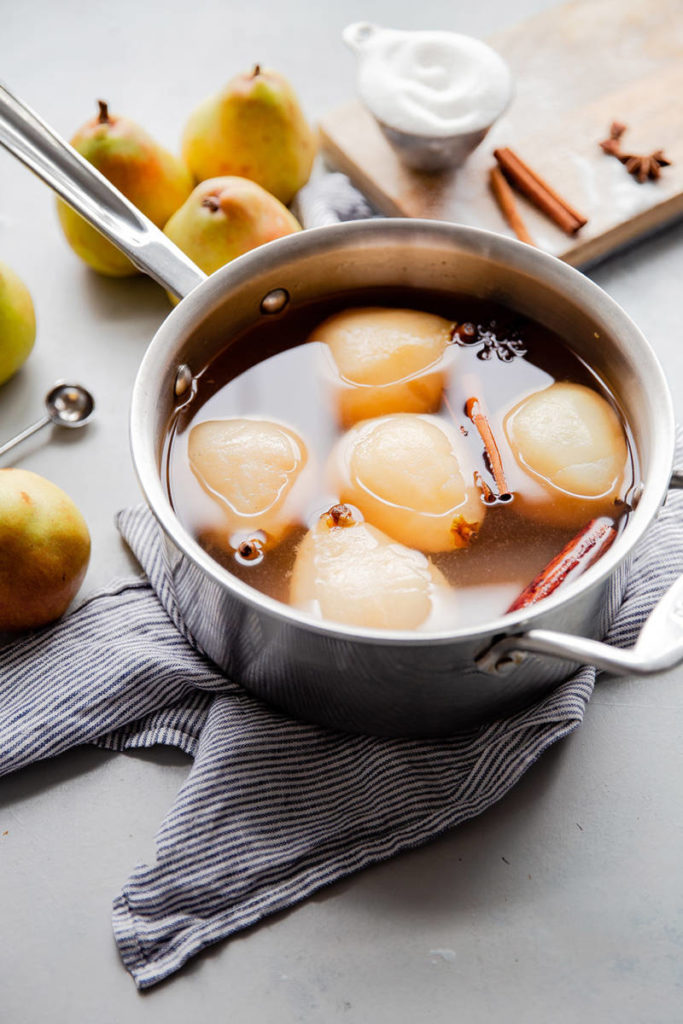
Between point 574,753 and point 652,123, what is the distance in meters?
0.88

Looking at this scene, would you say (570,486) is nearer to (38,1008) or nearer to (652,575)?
(652,575)

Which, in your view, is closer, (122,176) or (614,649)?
(614,649)

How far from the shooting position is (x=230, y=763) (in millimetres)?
911

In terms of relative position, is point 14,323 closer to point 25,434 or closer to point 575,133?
point 25,434

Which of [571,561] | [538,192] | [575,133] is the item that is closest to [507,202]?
[538,192]

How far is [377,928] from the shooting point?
34.3 inches

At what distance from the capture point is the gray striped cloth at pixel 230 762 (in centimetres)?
87

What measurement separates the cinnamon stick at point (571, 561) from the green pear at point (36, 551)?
1.42 feet

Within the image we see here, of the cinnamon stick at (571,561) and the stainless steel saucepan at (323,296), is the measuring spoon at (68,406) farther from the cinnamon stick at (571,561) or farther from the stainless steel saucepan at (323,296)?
the cinnamon stick at (571,561)

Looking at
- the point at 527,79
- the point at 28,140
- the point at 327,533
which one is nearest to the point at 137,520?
the point at 327,533

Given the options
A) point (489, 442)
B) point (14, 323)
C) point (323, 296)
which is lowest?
point (489, 442)

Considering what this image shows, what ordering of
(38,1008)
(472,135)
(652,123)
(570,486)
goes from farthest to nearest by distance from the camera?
1. (652,123)
2. (472,135)
3. (570,486)
4. (38,1008)

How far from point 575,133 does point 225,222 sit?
0.53 metres

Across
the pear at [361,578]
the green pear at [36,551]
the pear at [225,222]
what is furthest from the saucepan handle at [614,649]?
the pear at [225,222]
